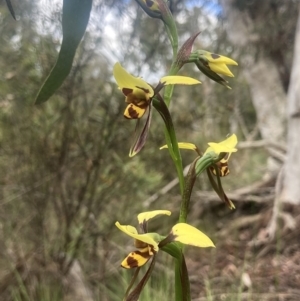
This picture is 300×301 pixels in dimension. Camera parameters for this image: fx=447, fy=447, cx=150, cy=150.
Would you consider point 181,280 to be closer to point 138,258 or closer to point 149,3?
point 138,258

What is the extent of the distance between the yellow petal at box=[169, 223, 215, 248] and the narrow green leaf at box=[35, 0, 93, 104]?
292mm

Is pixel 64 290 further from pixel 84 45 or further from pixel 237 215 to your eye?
pixel 237 215

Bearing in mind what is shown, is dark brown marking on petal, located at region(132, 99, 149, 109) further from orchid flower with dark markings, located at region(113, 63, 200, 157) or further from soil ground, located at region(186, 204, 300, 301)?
soil ground, located at region(186, 204, 300, 301)

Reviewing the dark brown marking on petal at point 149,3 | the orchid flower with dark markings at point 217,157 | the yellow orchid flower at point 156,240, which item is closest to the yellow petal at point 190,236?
the yellow orchid flower at point 156,240

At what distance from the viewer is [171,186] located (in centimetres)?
326

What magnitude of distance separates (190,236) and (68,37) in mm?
358

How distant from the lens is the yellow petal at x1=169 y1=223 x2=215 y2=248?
694mm

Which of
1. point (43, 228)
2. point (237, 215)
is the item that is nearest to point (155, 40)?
point (43, 228)

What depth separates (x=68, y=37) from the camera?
0.66m

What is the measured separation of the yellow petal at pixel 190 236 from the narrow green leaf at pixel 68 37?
292 millimetres

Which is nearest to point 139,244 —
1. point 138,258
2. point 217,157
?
point 138,258

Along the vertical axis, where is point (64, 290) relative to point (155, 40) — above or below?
below

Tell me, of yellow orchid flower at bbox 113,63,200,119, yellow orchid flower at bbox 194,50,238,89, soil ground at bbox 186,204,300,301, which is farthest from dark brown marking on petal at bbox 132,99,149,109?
soil ground at bbox 186,204,300,301

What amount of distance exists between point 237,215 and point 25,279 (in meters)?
1.81
